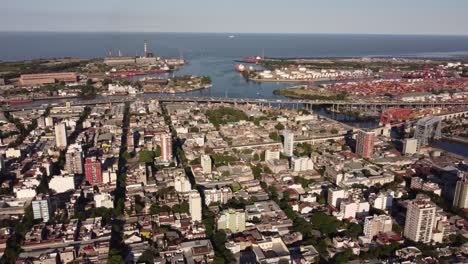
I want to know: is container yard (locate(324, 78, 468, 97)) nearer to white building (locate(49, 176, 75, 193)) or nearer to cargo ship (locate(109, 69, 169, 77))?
cargo ship (locate(109, 69, 169, 77))

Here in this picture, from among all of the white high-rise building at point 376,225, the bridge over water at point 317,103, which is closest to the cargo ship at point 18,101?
the bridge over water at point 317,103

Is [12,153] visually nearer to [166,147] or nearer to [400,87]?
[166,147]

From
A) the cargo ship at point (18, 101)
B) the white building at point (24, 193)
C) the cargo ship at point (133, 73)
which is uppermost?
the cargo ship at point (133, 73)

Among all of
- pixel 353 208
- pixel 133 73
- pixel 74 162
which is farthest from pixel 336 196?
pixel 133 73

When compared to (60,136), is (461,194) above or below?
below

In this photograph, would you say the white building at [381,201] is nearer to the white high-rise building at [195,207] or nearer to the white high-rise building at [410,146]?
the white high-rise building at [195,207]

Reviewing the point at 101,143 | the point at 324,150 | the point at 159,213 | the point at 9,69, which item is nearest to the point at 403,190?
the point at 324,150
